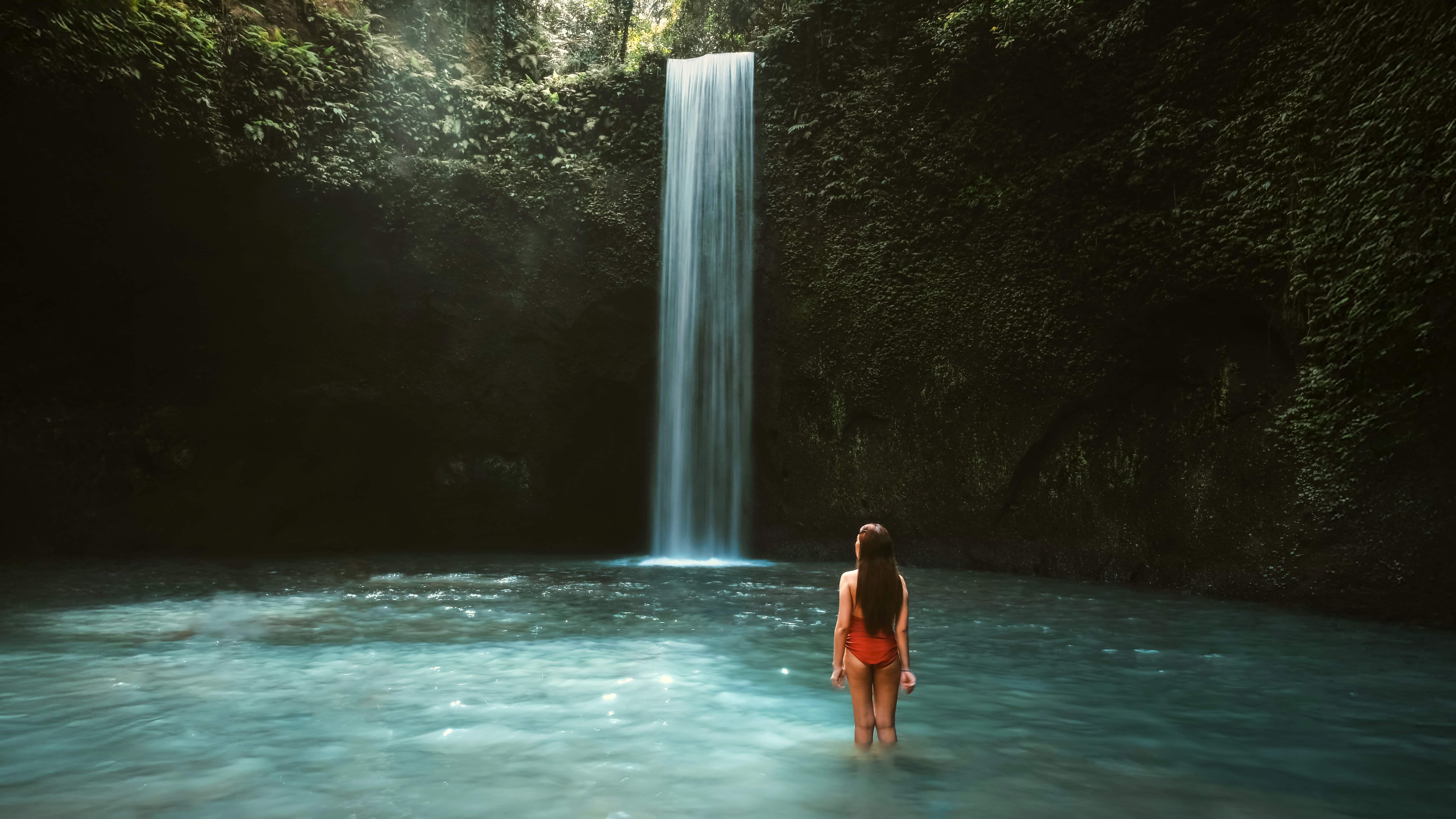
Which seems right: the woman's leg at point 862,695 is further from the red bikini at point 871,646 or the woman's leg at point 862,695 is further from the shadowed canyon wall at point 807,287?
the shadowed canyon wall at point 807,287

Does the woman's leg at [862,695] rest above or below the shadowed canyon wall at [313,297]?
below

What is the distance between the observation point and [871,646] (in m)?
4.65

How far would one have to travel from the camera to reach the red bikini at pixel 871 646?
4645 mm

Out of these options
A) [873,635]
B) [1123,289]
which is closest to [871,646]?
[873,635]

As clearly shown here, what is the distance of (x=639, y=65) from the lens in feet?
58.9

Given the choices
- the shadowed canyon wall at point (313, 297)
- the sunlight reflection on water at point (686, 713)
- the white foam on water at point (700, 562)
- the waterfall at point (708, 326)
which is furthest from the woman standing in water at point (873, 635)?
the shadowed canyon wall at point (313, 297)

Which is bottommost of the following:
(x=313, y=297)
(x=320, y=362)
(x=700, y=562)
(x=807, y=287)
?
(x=700, y=562)

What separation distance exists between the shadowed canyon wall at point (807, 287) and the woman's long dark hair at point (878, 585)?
26.3 ft

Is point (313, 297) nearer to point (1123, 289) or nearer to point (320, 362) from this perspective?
point (320, 362)

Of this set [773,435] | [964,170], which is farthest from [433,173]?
[964,170]

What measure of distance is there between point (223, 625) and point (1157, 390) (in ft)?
40.7

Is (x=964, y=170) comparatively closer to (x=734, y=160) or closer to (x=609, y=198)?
(x=734, y=160)

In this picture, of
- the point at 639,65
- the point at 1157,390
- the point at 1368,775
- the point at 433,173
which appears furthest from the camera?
the point at 639,65

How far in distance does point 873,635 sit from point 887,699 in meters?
0.45
